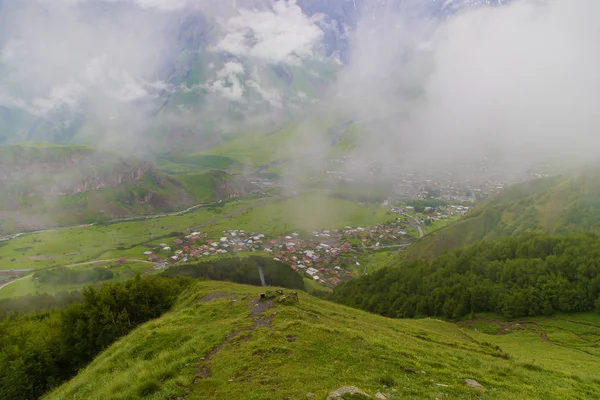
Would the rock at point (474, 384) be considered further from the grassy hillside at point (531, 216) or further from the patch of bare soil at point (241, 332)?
the grassy hillside at point (531, 216)

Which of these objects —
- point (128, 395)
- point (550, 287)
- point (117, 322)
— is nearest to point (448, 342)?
point (128, 395)

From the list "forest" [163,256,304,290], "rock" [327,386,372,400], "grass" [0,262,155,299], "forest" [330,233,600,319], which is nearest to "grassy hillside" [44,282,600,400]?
"rock" [327,386,372,400]

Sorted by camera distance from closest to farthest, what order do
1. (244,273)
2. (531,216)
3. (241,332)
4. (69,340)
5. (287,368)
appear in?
(287,368) < (241,332) < (69,340) < (244,273) < (531,216)

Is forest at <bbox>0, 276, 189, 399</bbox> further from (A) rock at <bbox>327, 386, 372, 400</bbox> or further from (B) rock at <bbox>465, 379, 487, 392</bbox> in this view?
(B) rock at <bbox>465, 379, 487, 392</bbox>

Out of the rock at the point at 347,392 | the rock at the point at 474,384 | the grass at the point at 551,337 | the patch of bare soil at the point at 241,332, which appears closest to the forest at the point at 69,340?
the patch of bare soil at the point at 241,332

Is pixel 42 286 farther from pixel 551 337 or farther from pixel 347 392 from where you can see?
pixel 551 337

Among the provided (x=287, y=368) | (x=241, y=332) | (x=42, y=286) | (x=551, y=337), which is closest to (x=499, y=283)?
(x=551, y=337)
